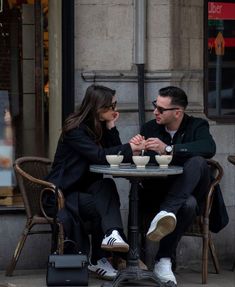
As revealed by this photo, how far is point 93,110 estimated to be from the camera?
22.9ft

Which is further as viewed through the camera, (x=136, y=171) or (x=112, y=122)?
(x=112, y=122)

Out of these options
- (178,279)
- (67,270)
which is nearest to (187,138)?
(178,279)

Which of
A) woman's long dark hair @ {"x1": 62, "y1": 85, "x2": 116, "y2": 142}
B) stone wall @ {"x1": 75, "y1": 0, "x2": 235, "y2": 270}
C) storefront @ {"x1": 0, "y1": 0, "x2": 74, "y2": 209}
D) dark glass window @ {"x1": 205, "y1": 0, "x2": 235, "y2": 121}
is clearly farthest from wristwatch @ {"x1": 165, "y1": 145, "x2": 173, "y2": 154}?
dark glass window @ {"x1": 205, "y1": 0, "x2": 235, "y2": 121}

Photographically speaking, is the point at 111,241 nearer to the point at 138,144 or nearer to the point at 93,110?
the point at 138,144

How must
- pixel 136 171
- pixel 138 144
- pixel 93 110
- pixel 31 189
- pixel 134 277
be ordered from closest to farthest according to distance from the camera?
pixel 136 171
pixel 134 277
pixel 138 144
pixel 93 110
pixel 31 189

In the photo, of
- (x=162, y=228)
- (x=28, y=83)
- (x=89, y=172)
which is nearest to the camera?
(x=162, y=228)

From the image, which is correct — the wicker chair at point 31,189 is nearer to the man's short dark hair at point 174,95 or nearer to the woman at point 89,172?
the woman at point 89,172

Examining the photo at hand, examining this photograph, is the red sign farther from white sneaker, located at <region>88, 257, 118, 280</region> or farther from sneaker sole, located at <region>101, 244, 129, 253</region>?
sneaker sole, located at <region>101, 244, 129, 253</region>

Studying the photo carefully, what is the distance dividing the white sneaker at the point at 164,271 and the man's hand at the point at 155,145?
83 cm

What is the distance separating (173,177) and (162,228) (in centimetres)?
52

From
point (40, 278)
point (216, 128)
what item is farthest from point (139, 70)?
point (40, 278)

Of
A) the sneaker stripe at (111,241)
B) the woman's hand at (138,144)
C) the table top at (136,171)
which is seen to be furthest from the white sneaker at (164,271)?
the woman's hand at (138,144)

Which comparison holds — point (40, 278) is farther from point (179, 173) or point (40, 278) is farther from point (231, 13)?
point (231, 13)

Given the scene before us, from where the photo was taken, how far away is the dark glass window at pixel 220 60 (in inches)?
328
